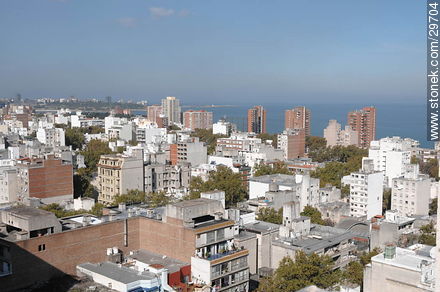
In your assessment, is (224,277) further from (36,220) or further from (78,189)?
(78,189)

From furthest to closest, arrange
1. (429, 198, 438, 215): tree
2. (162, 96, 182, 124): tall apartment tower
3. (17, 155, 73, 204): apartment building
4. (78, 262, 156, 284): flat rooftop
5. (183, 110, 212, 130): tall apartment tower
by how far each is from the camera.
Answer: (162, 96, 182, 124): tall apartment tower → (183, 110, 212, 130): tall apartment tower → (17, 155, 73, 204): apartment building → (429, 198, 438, 215): tree → (78, 262, 156, 284): flat rooftop

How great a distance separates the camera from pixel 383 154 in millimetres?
38938

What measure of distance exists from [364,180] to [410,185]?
8.51ft

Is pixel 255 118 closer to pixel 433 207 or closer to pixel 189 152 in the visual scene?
pixel 189 152

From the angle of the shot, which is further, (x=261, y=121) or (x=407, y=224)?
(x=261, y=121)

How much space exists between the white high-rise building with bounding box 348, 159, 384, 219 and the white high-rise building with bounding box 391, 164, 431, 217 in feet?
3.19

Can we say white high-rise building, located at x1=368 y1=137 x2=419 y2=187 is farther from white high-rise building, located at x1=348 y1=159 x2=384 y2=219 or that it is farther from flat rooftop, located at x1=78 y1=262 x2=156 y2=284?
flat rooftop, located at x1=78 y1=262 x2=156 y2=284

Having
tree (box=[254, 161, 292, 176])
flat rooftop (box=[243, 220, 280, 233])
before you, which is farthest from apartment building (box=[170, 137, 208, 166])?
flat rooftop (box=[243, 220, 280, 233])

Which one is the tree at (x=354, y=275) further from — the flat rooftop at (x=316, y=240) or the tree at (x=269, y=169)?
the tree at (x=269, y=169)

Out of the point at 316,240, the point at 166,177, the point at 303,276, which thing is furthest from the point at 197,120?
the point at 303,276

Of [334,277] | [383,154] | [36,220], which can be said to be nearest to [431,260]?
[334,277]

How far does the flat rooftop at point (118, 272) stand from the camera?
500 inches

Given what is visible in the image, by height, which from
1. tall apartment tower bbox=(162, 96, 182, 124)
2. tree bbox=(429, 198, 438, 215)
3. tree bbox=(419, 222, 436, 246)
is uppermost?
tall apartment tower bbox=(162, 96, 182, 124)

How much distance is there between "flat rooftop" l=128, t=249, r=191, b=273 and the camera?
14750 millimetres
